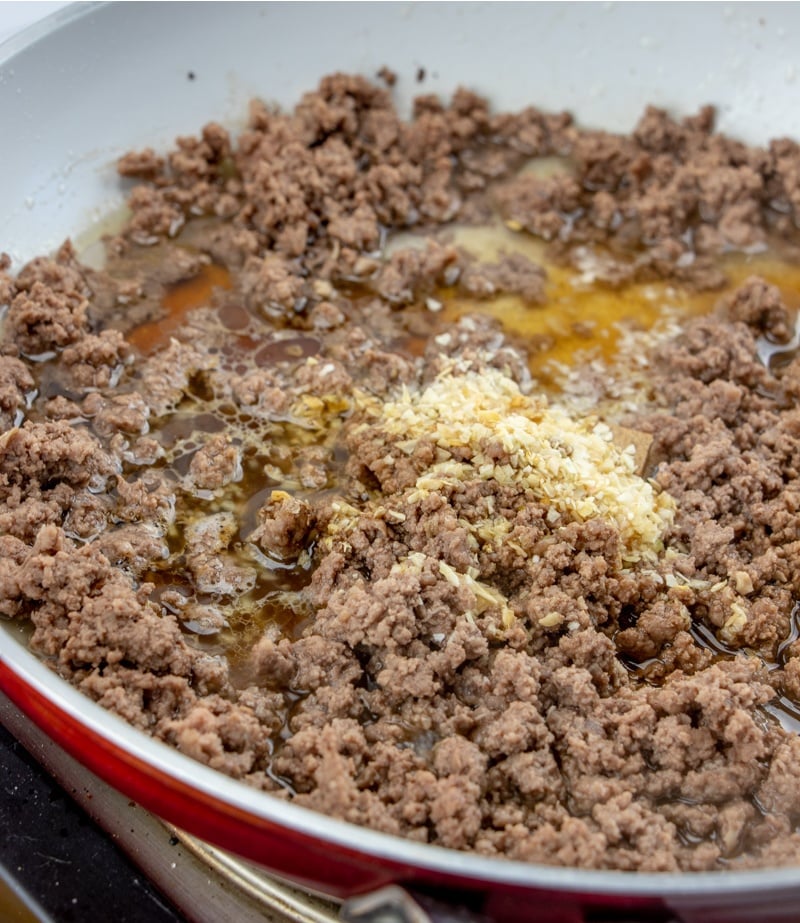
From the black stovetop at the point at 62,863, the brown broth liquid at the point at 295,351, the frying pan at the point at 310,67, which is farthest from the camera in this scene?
the frying pan at the point at 310,67

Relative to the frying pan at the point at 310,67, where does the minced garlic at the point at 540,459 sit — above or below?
below

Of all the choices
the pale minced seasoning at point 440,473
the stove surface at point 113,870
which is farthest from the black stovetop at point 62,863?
the pale minced seasoning at point 440,473

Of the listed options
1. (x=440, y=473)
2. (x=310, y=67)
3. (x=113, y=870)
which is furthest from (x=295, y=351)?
(x=113, y=870)

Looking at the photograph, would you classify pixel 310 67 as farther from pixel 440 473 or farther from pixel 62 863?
Answer: pixel 62 863

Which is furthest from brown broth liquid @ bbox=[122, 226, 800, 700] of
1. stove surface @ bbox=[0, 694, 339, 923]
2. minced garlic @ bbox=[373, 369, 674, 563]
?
stove surface @ bbox=[0, 694, 339, 923]

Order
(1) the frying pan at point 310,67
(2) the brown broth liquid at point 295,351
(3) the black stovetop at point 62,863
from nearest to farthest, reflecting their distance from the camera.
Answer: (3) the black stovetop at point 62,863
(2) the brown broth liquid at point 295,351
(1) the frying pan at point 310,67

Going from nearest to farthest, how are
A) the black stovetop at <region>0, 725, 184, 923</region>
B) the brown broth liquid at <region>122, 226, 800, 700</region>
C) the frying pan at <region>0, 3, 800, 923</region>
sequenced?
1. the black stovetop at <region>0, 725, 184, 923</region>
2. the brown broth liquid at <region>122, 226, 800, 700</region>
3. the frying pan at <region>0, 3, 800, 923</region>

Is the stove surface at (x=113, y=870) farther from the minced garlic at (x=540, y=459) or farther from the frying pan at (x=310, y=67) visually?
the minced garlic at (x=540, y=459)

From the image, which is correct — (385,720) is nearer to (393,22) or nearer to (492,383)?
(492,383)

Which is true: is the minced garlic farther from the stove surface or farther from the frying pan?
the frying pan
